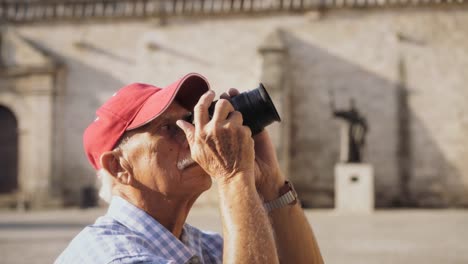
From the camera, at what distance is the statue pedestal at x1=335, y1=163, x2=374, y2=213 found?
16.0 m

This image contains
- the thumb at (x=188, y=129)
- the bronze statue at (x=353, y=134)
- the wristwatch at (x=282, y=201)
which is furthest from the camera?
the bronze statue at (x=353, y=134)

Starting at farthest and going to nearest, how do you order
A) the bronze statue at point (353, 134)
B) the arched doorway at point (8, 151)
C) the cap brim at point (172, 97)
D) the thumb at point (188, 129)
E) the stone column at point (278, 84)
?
the arched doorway at point (8, 151)
the stone column at point (278, 84)
the bronze statue at point (353, 134)
the cap brim at point (172, 97)
the thumb at point (188, 129)

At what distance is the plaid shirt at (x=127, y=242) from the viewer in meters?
1.89

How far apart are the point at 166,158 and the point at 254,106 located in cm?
31

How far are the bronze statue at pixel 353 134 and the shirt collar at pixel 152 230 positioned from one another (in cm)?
1384

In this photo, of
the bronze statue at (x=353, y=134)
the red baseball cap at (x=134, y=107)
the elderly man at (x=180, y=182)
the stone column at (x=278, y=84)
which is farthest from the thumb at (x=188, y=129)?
the stone column at (x=278, y=84)

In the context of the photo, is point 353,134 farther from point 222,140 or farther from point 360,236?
point 222,140

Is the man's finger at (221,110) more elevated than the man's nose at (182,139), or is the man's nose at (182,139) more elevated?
the man's finger at (221,110)

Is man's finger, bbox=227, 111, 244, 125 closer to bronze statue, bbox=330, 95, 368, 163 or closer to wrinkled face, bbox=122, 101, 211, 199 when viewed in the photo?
wrinkled face, bbox=122, 101, 211, 199

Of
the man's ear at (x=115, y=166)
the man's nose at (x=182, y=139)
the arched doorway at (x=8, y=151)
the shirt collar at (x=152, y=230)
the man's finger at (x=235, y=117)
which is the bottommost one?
the arched doorway at (x=8, y=151)

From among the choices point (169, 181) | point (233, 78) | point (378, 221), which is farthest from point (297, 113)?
point (169, 181)

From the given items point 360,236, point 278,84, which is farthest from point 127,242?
point 278,84

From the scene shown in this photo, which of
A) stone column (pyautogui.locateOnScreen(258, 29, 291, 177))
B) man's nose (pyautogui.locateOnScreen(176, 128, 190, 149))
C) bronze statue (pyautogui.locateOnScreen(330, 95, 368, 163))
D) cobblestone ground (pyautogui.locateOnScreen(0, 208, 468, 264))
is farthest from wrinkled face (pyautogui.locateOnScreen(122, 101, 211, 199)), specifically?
stone column (pyautogui.locateOnScreen(258, 29, 291, 177))

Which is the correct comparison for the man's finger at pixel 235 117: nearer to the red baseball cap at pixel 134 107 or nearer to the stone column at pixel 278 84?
the red baseball cap at pixel 134 107
